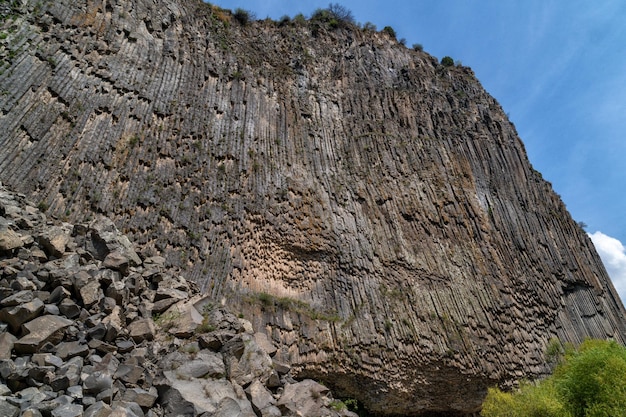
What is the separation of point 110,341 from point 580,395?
1399 cm

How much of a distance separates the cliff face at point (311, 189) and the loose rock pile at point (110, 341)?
212cm

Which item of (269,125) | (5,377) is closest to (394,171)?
(269,125)

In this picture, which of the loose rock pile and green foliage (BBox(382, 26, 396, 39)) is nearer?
the loose rock pile

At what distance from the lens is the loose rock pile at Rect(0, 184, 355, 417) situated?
20.5ft

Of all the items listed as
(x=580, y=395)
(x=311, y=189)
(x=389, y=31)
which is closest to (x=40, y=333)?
(x=311, y=189)

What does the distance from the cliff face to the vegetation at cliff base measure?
1.19m

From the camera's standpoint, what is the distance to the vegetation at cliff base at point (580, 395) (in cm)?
1257

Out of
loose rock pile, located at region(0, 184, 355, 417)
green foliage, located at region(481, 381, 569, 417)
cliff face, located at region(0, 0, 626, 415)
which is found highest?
cliff face, located at region(0, 0, 626, 415)

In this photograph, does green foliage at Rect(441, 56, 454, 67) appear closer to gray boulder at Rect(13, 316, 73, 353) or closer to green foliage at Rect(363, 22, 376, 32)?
green foliage at Rect(363, 22, 376, 32)

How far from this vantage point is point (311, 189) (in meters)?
17.0

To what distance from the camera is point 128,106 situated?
44.3 ft

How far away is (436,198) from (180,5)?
14.0 meters

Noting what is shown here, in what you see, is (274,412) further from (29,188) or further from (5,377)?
(29,188)

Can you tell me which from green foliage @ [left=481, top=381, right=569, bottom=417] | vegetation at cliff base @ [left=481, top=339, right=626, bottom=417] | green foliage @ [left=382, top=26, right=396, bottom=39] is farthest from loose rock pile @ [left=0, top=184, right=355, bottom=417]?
green foliage @ [left=382, top=26, right=396, bottom=39]
